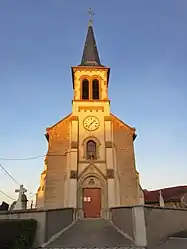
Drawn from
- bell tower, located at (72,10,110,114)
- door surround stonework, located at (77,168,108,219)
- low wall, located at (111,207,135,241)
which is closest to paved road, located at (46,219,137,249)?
low wall, located at (111,207,135,241)

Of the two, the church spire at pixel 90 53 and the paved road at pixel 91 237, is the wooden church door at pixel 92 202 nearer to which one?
the paved road at pixel 91 237

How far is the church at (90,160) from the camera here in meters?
18.6

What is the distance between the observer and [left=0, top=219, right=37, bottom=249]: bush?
9.41 m

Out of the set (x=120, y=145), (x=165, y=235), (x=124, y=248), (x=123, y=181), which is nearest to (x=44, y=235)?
(x=124, y=248)

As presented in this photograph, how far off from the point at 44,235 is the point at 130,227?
3.85 metres

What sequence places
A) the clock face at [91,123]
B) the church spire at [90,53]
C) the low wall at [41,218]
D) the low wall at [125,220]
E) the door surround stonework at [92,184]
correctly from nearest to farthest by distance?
the low wall at [41,218], the low wall at [125,220], the door surround stonework at [92,184], the clock face at [91,123], the church spire at [90,53]

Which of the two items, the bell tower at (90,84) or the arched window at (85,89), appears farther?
the arched window at (85,89)

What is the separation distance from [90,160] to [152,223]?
9.40 metres

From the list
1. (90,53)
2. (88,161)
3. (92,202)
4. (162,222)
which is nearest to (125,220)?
(162,222)

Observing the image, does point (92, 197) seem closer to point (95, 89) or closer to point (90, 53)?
point (95, 89)

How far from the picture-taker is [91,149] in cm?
2069

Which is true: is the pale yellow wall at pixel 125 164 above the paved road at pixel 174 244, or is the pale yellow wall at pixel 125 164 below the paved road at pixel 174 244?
above

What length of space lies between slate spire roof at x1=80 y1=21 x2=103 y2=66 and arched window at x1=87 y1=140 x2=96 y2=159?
8728mm

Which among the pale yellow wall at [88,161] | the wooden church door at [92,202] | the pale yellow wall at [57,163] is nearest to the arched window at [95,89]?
the pale yellow wall at [88,161]
